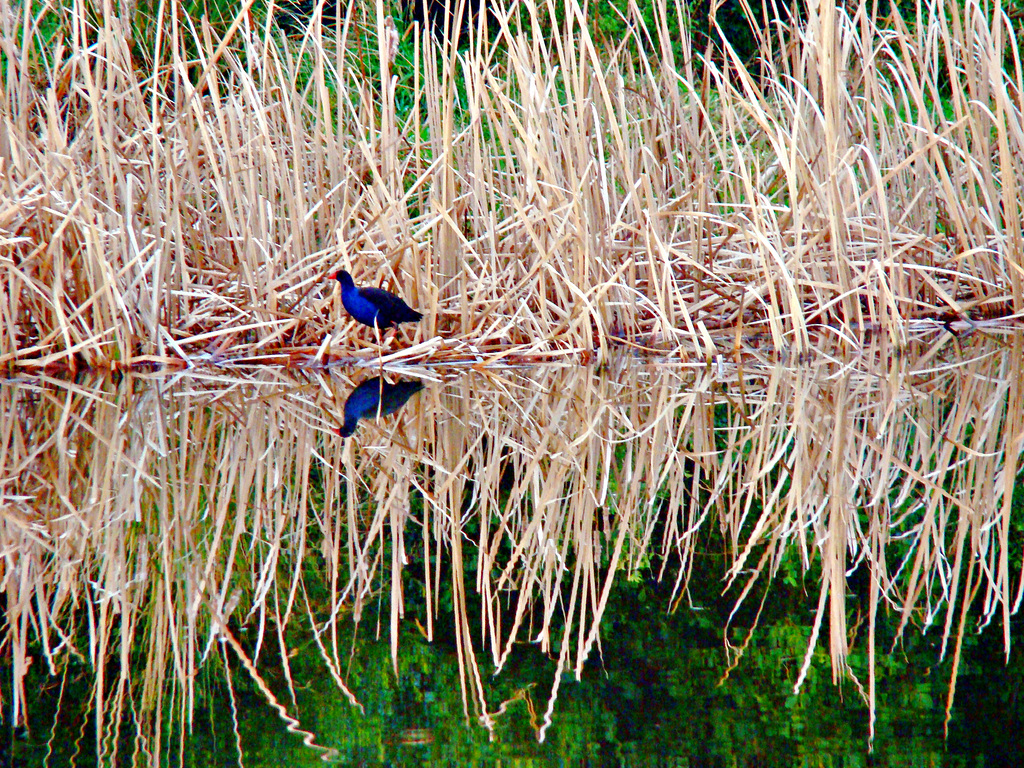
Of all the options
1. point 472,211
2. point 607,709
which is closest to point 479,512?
point 607,709

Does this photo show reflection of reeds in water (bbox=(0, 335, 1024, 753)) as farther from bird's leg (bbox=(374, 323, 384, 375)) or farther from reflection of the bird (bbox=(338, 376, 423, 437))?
bird's leg (bbox=(374, 323, 384, 375))

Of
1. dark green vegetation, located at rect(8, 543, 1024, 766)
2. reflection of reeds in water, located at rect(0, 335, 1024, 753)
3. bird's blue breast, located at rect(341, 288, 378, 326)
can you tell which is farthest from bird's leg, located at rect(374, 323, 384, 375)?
dark green vegetation, located at rect(8, 543, 1024, 766)

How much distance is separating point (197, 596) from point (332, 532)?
1.04 feet

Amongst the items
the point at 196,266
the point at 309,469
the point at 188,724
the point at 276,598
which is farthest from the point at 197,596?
the point at 196,266

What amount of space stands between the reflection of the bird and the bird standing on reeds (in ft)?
0.63

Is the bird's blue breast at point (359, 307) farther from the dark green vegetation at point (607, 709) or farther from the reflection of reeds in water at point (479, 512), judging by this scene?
the dark green vegetation at point (607, 709)

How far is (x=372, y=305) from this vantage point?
3648 millimetres

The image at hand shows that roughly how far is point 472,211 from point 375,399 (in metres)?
1.02

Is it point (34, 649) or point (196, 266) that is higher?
point (196, 266)

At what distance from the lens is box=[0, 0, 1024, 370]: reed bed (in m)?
3.61

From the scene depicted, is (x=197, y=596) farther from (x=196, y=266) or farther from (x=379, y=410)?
(x=196, y=266)

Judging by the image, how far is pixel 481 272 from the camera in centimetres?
405

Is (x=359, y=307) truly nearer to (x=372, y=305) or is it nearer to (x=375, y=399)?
(x=372, y=305)

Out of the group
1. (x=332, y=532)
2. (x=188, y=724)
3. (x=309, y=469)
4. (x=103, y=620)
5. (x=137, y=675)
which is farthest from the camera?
(x=309, y=469)
